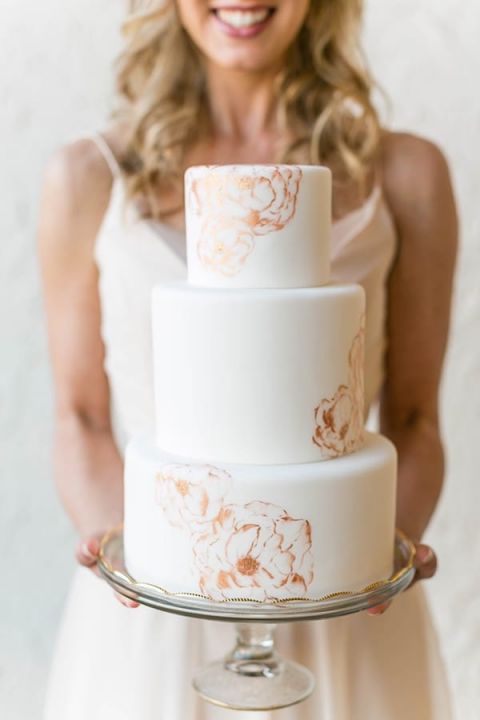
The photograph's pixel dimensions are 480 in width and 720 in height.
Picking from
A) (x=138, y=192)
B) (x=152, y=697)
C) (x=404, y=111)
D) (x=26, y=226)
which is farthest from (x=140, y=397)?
(x=404, y=111)

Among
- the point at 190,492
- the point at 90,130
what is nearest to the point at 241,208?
the point at 190,492

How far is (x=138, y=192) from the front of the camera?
163 cm

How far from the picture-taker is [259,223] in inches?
42.9

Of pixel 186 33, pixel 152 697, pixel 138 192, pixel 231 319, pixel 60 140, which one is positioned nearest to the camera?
pixel 231 319

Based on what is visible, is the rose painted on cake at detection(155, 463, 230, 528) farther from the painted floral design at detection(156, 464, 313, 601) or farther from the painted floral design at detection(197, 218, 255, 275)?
the painted floral design at detection(197, 218, 255, 275)

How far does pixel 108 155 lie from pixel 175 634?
755mm

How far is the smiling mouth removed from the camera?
149 centimetres

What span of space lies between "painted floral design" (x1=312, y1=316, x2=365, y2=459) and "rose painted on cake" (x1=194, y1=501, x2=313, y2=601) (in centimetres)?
9

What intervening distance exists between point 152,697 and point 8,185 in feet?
4.65

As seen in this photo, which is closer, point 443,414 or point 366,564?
point 366,564

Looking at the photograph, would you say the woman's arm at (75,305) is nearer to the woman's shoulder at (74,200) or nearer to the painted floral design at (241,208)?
the woman's shoulder at (74,200)

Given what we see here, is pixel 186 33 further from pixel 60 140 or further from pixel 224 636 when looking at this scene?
pixel 224 636

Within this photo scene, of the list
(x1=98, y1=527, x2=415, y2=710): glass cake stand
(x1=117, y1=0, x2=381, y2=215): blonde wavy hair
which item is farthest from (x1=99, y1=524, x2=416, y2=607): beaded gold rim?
(x1=117, y1=0, x2=381, y2=215): blonde wavy hair

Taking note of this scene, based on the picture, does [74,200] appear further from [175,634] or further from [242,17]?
[175,634]
